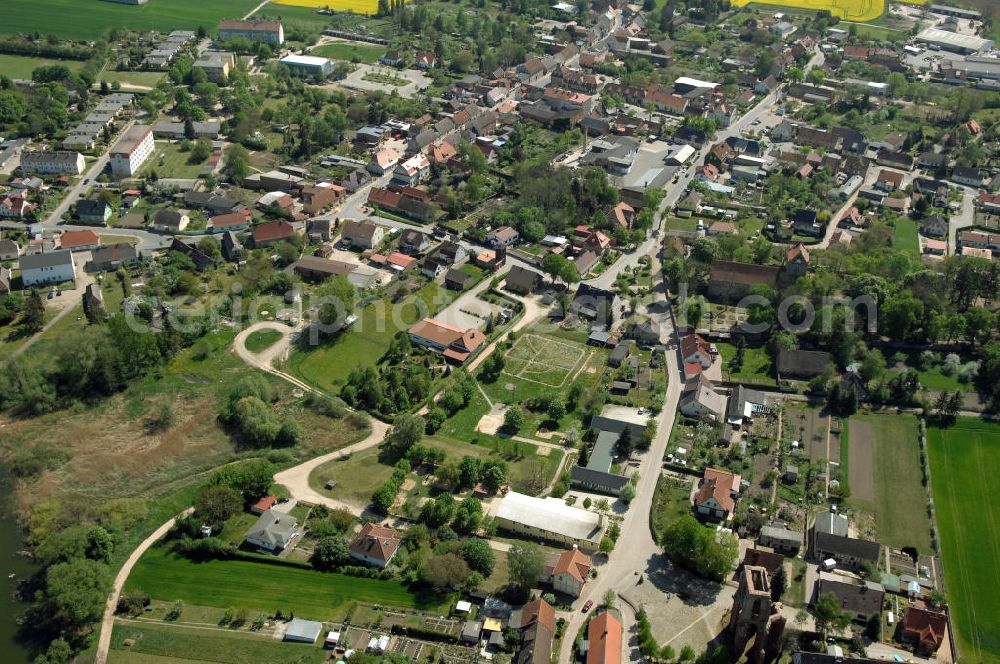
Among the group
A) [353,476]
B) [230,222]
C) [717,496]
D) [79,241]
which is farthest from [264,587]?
[79,241]

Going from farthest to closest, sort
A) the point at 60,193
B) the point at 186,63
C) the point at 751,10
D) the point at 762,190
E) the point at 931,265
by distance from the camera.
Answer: the point at 751,10 < the point at 186,63 < the point at 762,190 < the point at 60,193 < the point at 931,265

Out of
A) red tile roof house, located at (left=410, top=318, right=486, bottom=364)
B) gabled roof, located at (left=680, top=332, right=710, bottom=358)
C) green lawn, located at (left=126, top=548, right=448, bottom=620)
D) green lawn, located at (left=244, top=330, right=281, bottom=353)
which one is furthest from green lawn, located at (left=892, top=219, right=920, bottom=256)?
green lawn, located at (left=126, top=548, right=448, bottom=620)

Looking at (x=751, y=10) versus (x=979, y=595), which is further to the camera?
(x=751, y=10)

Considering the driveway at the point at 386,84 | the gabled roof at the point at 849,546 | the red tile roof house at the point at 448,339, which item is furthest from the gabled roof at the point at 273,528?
the driveway at the point at 386,84

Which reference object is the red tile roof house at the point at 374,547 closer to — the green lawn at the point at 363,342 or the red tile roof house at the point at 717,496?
the green lawn at the point at 363,342

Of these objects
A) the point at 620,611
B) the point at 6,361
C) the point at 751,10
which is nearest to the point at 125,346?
the point at 6,361

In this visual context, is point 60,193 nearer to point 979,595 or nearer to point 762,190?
point 762,190

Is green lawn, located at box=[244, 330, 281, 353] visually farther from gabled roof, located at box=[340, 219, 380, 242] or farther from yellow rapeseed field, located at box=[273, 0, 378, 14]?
yellow rapeseed field, located at box=[273, 0, 378, 14]
